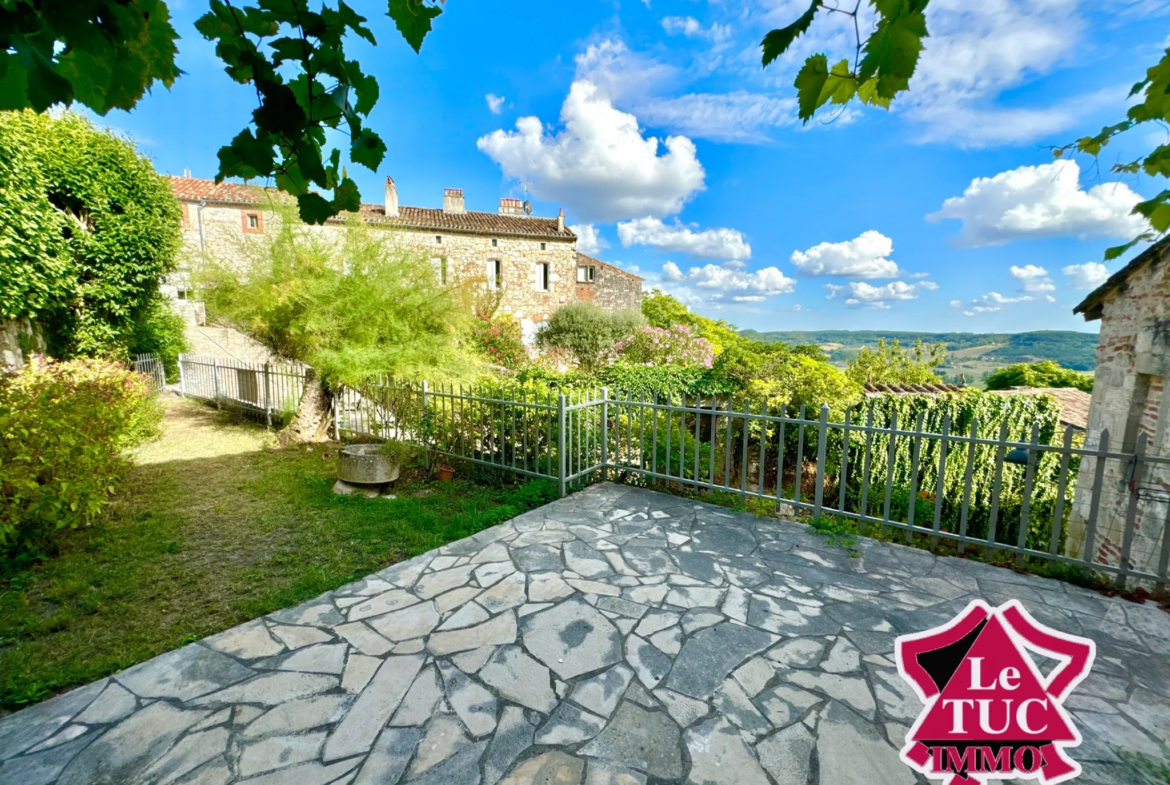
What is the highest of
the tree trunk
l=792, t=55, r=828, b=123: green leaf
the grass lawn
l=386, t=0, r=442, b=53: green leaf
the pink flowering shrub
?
l=386, t=0, r=442, b=53: green leaf

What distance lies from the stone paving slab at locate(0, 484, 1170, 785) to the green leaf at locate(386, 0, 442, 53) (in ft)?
8.48

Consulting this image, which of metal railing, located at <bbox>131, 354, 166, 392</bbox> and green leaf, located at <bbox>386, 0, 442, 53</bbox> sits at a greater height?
green leaf, located at <bbox>386, 0, 442, 53</bbox>

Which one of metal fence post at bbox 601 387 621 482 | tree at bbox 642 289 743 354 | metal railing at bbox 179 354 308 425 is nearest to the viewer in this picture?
metal fence post at bbox 601 387 621 482

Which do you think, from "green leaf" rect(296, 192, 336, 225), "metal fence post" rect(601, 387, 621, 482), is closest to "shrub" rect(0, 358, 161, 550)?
"green leaf" rect(296, 192, 336, 225)

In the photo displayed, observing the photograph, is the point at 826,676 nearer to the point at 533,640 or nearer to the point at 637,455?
the point at 533,640

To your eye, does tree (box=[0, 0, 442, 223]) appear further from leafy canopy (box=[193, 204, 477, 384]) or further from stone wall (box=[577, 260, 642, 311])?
stone wall (box=[577, 260, 642, 311])

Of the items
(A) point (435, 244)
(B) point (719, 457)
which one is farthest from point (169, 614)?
(A) point (435, 244)

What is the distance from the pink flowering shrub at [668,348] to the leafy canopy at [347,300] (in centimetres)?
935

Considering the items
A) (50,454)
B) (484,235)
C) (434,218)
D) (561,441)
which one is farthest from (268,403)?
(434,218)

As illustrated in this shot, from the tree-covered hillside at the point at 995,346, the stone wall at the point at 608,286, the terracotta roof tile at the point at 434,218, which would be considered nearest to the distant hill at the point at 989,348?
the tree-covered hillside at the point at 995,346

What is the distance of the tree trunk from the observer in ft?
27.1

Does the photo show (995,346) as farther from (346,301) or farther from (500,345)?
(346,301)

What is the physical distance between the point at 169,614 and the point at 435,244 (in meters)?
21.2

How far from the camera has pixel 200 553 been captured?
4133mm
